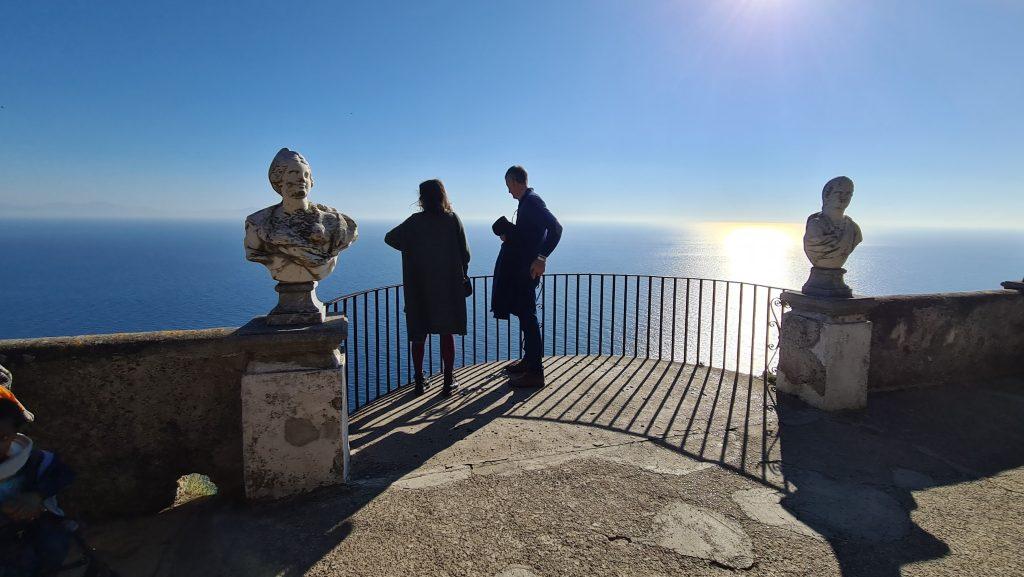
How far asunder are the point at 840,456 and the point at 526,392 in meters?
2.50

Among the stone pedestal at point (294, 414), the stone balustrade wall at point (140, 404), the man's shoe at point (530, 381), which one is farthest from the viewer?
the man's shoe at point (530, 381)

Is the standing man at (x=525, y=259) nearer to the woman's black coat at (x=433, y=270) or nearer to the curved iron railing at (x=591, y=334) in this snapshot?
the curved iron railing at (x=591, y=334)

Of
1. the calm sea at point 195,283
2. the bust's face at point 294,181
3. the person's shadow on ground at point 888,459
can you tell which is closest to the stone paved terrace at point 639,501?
the person's shadow on ground at point 888,459

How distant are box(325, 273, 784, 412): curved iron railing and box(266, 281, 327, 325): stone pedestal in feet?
1.91

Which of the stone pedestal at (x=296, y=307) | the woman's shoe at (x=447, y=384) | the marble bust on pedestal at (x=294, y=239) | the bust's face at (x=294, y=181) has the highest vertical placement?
the bust's face at (x=294, y=181)

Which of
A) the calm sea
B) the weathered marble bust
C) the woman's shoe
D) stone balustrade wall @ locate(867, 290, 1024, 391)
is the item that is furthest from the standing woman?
the calm sea

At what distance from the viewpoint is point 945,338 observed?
4711 millimetres

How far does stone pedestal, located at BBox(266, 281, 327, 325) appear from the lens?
2842 mm

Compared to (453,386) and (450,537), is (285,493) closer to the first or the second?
(450,537)

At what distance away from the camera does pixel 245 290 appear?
62.9m

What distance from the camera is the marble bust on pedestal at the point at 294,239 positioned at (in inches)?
109

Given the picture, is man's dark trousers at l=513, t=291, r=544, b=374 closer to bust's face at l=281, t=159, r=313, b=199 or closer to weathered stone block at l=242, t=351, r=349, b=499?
weathered stone block at l=242, t=351, r=349, b=499

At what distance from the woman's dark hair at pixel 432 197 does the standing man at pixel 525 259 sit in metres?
0.57

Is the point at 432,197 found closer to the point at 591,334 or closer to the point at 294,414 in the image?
the point at 294,414
